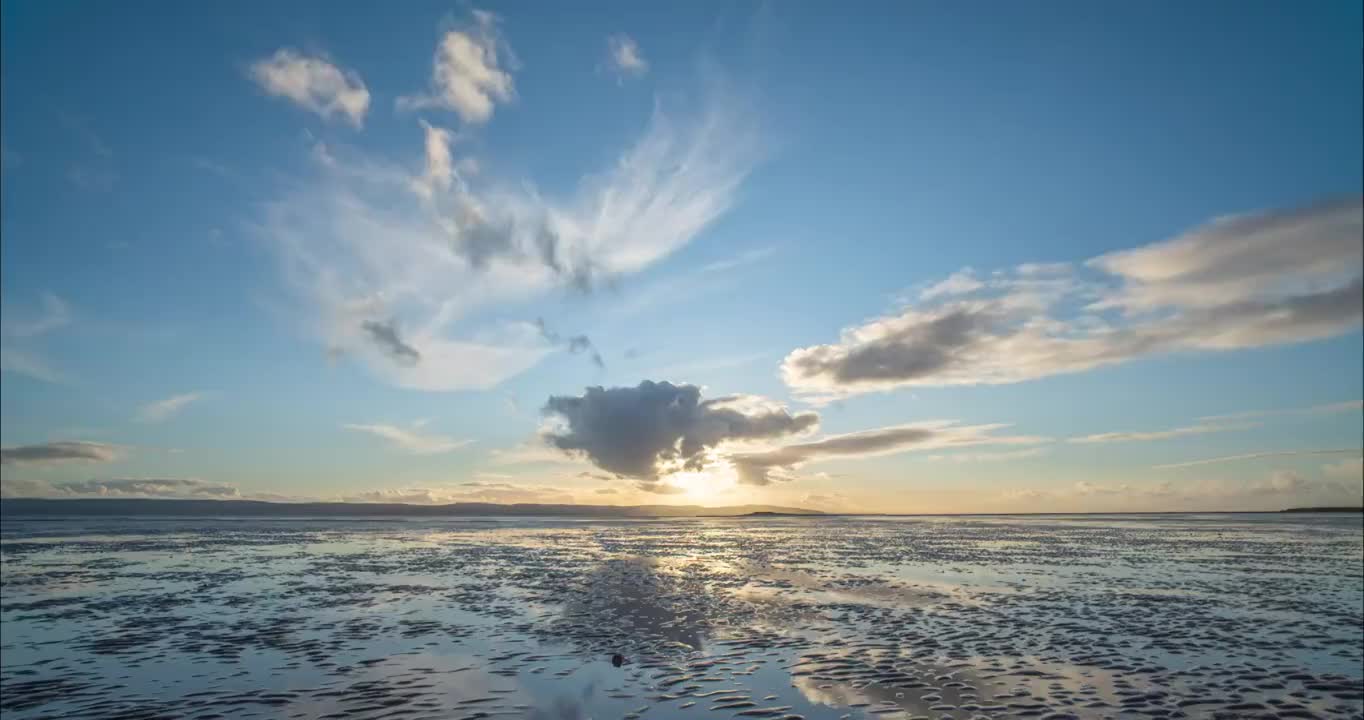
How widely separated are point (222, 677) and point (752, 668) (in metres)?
11.7

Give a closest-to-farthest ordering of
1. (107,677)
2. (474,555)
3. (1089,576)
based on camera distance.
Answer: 1. (107,677)
2. (1089,576)
3. (474,555)

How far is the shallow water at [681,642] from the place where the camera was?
1350cm

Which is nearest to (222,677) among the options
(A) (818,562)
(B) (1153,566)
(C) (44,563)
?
(A) (818,562)

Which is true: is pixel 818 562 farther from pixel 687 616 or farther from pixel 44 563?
pixel 44 563

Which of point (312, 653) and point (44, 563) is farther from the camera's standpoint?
point (44, 563)

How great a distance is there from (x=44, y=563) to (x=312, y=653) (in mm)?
35358

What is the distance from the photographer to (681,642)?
19.1 metres

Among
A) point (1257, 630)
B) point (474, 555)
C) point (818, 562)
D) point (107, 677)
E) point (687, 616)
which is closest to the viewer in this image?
point (107, 677)

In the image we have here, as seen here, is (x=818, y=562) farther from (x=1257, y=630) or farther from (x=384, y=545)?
(x=384, y=545)

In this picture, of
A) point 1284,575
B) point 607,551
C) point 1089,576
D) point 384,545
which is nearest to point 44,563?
point 384,545

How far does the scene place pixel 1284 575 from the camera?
34.6 metres

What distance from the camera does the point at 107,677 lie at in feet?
49.9

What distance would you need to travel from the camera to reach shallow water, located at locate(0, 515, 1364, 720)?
13.5 meters

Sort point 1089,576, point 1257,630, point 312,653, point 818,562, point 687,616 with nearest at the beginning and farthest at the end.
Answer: point 312,653 → point 1257,630 → point 687,616 → point 1089,576 → point 818,562
